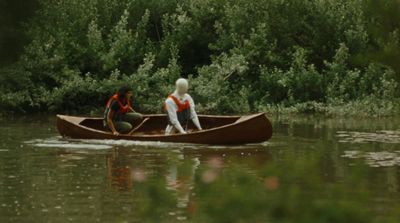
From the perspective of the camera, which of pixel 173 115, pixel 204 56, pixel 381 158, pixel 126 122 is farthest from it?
pixel 204 56

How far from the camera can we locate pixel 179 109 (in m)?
19.7

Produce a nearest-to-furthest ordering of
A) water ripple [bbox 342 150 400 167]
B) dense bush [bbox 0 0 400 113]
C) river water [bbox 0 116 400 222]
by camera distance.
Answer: river water [bbox 0 116 400 222] → water ripple [bbox 342 150 400 167] → dense bush [bbox 0 0 400 113]

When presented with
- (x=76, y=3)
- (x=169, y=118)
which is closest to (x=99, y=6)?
(x=76, y=3)

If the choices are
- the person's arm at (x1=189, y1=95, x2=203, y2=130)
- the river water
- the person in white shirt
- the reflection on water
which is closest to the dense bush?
the river water

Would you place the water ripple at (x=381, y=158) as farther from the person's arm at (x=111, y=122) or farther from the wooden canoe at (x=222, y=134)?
the person's arm at (x=111, y=122)

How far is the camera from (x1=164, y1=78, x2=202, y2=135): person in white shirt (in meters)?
19.4

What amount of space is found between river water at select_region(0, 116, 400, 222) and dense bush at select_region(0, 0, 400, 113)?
205cm

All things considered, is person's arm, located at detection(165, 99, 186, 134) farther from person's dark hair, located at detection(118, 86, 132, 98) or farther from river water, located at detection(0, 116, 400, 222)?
person's dark hair, located at detection(118, 86, 132, 98)

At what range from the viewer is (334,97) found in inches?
1125

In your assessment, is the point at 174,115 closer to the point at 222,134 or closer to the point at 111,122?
the point at 222,134

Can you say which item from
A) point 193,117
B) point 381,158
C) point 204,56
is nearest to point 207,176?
point 381,158

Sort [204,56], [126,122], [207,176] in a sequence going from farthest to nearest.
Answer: [204,56], [126,122], [207,176]

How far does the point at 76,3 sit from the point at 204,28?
436 centimetres

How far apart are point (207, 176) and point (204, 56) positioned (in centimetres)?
2928
